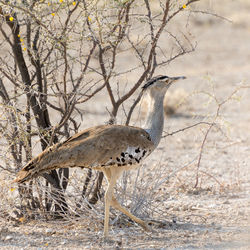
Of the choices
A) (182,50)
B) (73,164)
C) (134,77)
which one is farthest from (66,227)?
(134,77)

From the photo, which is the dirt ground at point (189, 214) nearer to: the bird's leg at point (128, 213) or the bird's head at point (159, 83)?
the bird's leg at point (128, 213)

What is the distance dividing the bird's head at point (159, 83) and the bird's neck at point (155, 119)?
5 cm

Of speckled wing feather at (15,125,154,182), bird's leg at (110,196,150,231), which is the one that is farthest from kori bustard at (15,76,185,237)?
bird's leg at (110,196,150,231)

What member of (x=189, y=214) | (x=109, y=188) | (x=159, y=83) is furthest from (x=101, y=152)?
(x=189, y=214)

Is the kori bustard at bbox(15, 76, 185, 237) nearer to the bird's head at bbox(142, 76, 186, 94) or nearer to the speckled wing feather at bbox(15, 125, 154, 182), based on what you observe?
the speckled wing feather at bbox(15, 125, 154, 182)

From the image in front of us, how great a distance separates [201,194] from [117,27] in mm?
1897

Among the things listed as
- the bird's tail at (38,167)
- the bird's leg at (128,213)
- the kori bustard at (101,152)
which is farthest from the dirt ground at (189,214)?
the bird's tail at (38,167)

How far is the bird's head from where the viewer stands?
4.14 meters

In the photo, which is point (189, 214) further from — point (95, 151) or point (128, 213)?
point (95, 151)

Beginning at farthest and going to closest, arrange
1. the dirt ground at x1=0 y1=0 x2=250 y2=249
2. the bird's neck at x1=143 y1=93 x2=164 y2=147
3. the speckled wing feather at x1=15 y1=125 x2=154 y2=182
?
the bird's neck at x1=143 y1=93 x2=164 y2=147 < the dirt ground at x1=0 y1=0 x2=250 y2=249 < the speckled wing feather at x1=15 y1=125 x2=154 y2=182

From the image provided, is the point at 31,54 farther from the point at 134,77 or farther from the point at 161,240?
the point at 134,77

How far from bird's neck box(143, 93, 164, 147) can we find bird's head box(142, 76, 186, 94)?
2.0 inches

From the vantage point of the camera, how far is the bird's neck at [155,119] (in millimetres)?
4096

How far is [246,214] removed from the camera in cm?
461
